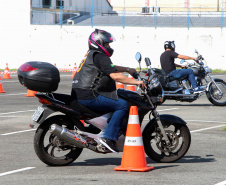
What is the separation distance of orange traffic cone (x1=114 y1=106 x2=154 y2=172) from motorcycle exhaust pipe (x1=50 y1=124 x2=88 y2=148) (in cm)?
55

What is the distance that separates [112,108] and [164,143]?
3.07ft

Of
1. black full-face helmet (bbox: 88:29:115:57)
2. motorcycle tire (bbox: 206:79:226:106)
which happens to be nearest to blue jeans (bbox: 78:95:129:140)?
black full-face helmet (bbox: 88:29:115:57)

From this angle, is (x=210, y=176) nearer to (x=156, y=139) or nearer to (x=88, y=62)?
(x=156, y=139)

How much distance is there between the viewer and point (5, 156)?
28.0 ft

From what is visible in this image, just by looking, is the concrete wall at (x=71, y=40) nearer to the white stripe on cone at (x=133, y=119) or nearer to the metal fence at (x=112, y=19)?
the metal fence at (x=112, y=19)

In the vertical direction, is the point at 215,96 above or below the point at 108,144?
below

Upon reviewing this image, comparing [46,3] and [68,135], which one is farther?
[46,3]

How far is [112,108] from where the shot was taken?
25.1 feet

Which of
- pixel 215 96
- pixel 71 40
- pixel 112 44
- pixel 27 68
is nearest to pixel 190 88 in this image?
pixel 215 96

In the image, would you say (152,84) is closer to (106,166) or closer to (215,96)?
(106,166)

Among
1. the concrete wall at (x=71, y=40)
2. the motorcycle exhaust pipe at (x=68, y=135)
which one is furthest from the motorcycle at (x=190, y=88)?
the concrete wall at (x=71, y=40)

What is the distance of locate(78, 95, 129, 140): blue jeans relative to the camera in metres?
7.60

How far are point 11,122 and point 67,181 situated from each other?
6.17m

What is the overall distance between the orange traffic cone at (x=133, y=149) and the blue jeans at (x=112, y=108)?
5.7 inches
